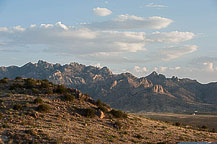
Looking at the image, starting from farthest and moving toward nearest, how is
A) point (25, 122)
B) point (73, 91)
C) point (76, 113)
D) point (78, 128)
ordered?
point (73, 91)
point (76, 113)
point (78, 128)
point (25, 122)

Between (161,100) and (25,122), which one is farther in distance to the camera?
(161,100)

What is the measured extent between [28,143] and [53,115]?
29.3 feet

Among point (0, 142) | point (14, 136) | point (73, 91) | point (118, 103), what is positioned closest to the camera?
point (0, 142)

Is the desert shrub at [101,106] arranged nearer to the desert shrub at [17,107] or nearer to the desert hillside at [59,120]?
the desert hillside at [59,120]

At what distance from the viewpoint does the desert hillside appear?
21297 mm

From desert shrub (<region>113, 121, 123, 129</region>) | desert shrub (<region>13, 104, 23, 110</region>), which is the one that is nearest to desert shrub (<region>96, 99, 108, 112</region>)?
desert shrub (<region>113, 121, 123, 129</region>)

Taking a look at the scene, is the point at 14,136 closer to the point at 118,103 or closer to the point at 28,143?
the point at 28,143

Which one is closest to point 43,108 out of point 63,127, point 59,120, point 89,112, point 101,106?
point 59,120

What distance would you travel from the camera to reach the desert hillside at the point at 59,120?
21.3m

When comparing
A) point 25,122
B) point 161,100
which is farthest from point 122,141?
point 161,100

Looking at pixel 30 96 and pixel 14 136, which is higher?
pixel 30 96

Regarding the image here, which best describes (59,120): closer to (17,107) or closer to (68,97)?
(17,107)

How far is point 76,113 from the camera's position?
1204 inches

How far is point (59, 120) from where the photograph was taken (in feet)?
88.6
